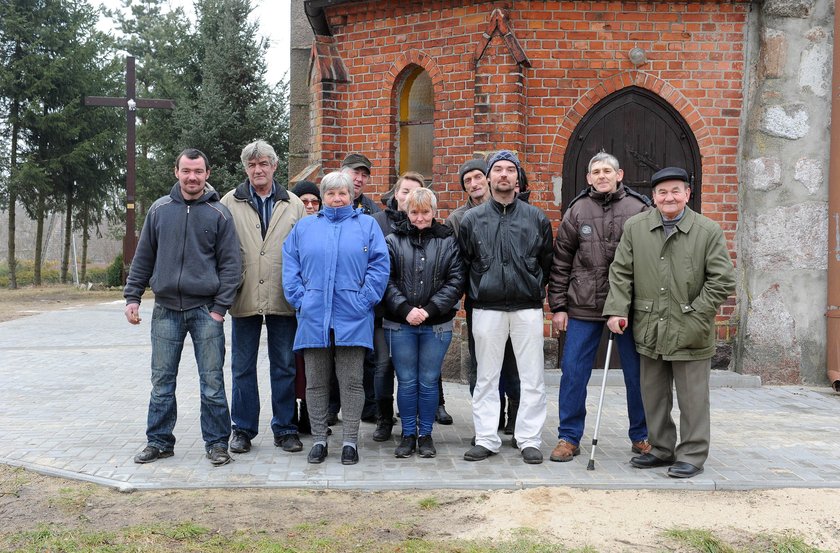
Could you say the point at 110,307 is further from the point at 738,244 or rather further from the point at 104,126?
the point at 738,244

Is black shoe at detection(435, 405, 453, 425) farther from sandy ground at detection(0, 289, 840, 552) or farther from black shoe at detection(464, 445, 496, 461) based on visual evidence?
sandy ground at detection(0, 289, 840, 552)

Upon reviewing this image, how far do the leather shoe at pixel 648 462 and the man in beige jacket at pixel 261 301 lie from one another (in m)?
2.37

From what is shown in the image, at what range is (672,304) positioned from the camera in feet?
17.7

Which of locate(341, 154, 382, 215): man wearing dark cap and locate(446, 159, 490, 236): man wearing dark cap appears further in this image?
locate(341, 154, 382, 215): man wearing dark cap

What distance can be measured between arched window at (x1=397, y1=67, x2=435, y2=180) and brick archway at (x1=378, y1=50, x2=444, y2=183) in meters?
0.11

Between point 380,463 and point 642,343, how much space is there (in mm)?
1958

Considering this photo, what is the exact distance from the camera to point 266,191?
601 cm

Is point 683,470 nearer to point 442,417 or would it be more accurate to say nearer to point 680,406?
point 680,406

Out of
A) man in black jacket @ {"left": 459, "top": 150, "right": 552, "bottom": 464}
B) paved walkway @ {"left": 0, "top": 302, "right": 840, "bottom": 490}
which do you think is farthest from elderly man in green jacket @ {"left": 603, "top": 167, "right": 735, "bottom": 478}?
man in black jacket @ {"left": 459, "top": 150, "right": 552, "bottom": 464}

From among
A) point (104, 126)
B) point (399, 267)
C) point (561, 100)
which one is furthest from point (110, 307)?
point (399, 267)

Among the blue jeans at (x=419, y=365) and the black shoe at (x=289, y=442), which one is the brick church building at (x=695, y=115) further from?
the black shoe at (x=289, y=442)

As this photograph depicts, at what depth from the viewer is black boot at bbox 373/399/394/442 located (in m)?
6.31

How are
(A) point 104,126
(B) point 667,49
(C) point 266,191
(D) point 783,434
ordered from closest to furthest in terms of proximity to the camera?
(C) point 266,191 → (D) point 783,434 → (B) point 667,49 → (A) point 104,126

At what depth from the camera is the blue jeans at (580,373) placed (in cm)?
581
